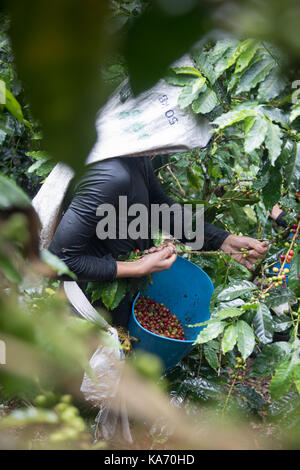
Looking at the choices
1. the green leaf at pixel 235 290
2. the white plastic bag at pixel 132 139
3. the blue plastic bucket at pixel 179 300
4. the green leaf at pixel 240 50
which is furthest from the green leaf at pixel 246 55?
the blue plastic bucket at pixel 179 300

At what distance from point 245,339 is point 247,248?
59cm

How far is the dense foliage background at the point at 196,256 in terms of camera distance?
0.61ft

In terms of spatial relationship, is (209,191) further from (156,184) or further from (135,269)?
(135,269)

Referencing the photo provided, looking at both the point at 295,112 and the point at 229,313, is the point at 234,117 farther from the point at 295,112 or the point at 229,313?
the point at 229,313

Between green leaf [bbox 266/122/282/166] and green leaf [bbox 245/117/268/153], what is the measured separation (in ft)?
0.05

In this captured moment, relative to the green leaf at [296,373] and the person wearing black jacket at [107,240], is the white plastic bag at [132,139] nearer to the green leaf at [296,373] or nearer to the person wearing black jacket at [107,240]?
the person wearing black jacket at [107,240]

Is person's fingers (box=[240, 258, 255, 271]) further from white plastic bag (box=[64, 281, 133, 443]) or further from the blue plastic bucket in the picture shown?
white plastic bag (box=[64, 281, 133, 443])

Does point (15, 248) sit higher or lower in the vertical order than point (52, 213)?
higher

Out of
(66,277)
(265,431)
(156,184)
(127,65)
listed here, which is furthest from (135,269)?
(127,65)

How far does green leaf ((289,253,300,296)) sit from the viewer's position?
1.16 m

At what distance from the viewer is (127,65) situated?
187mm

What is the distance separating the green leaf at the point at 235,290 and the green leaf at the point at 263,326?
0.07m

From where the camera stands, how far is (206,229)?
167cm

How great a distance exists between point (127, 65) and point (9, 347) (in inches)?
7.4
